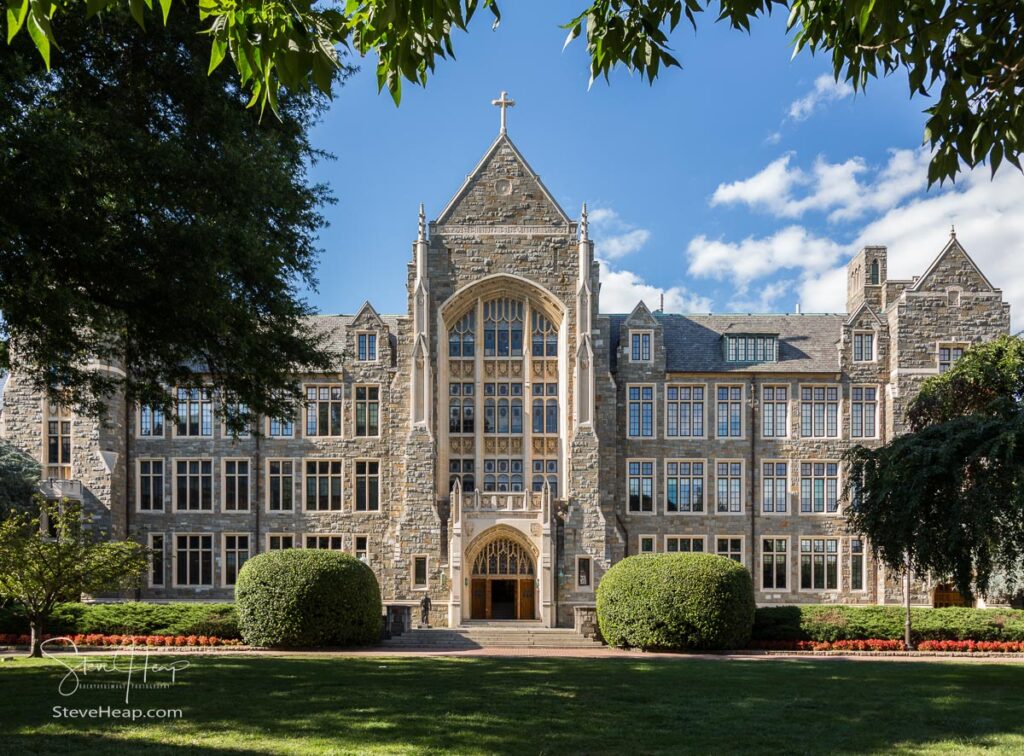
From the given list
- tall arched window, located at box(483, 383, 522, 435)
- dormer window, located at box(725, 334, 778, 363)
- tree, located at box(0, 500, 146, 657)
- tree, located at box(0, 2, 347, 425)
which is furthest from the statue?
tree, located at box(0, 2, 347, 425)

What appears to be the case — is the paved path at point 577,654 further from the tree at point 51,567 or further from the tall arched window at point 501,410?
the tall arched window at point 501,410

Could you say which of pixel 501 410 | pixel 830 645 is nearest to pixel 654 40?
pixel 830 645

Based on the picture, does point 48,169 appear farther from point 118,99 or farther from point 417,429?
point 417,429

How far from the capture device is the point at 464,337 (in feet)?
109

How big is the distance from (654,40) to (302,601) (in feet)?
66.0

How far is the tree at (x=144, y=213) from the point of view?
1157 centimetres

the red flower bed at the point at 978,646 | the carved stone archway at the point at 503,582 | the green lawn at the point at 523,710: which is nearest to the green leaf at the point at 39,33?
the green lawn at the point at 523,710

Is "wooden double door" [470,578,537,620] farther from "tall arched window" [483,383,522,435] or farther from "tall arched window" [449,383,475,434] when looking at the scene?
"tall arched window" [449,383,475,434]

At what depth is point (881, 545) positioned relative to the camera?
19359mm

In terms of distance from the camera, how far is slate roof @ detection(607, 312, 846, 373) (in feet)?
112

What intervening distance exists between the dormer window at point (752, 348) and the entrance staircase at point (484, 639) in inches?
458

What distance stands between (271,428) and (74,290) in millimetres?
22468

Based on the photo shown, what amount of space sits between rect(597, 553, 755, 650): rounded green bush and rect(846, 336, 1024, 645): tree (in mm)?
4927

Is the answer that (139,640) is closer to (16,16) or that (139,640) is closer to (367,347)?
(367,347)
